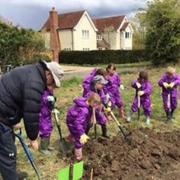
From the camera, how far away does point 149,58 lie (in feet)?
96.7

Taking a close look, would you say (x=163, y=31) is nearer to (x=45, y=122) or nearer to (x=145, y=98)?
(x=145, y=98)

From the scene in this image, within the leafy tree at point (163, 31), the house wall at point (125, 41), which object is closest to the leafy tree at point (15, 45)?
the leafy tree at point (163, 31)

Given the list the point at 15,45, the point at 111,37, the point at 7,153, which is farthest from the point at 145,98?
the point at 111,37

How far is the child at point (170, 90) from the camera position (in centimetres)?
1097

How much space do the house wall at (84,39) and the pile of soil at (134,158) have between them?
57317mm

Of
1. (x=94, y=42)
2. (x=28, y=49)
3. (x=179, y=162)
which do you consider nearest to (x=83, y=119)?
(x=179, y=162)

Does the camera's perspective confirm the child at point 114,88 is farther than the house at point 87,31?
No

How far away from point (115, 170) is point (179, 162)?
1.32 meters

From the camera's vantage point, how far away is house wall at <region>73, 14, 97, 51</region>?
6562 cm

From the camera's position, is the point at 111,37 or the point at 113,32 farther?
the point at 111,37

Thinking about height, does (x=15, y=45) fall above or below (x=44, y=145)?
above

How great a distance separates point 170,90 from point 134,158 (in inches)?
155

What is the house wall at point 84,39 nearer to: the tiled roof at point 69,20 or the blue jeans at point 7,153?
the tiled roof at point 69,20

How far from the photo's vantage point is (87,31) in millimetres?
67875
